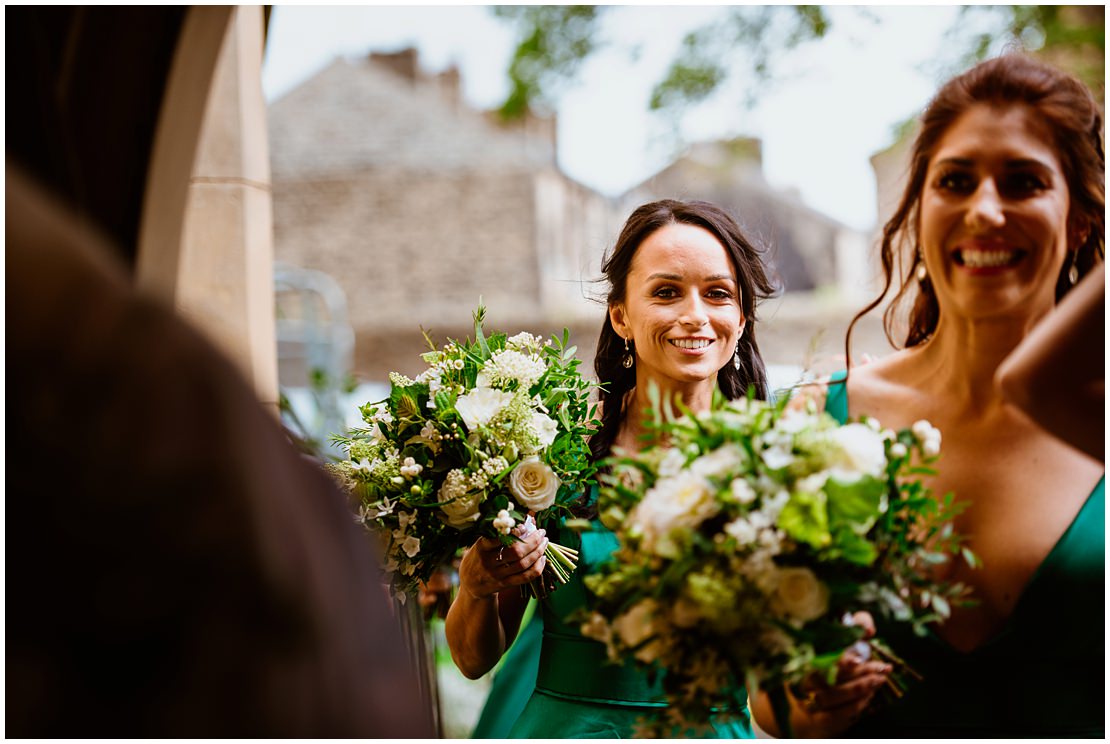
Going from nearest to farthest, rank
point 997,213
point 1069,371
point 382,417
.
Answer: point 1069,371 → point 997,213 → point 382,417

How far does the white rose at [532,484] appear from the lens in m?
2.46

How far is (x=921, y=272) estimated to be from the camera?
2.54 meters

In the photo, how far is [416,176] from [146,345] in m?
26.6

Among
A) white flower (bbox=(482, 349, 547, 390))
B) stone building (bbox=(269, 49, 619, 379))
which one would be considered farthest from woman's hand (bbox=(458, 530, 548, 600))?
stone building (bbox=(269, 49, 619, 379))

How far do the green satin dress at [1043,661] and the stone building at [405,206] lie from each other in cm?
2259

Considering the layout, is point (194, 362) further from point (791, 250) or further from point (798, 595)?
point (791, 250)

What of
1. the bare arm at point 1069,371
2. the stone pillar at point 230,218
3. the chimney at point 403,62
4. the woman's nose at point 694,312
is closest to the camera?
the bare arm at point 1069,371

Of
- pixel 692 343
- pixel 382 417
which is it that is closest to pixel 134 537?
pixel 382 417

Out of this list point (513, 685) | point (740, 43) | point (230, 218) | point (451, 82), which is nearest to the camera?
point (513, 685)

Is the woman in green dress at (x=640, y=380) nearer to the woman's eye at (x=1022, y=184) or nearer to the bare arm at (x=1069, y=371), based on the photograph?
the woman's eye at (x=1022, y=184)

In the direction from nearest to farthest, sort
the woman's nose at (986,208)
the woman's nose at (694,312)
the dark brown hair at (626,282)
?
the woman's nose at (986,208) < the woman's nose at (694,312) < the dark brown hair at (626,282)

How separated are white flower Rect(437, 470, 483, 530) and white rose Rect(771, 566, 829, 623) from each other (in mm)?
813

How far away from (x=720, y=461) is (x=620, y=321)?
3.85ft

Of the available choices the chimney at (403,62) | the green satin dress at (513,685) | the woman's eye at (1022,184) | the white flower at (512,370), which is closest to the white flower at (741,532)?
the white flower at (512,370)
